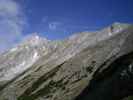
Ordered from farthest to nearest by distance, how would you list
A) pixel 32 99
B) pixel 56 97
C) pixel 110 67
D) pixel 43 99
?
pixel 32 99 < pixel 43 99 < pixel 56 97 < pixel 110 67

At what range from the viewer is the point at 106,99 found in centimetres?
4516

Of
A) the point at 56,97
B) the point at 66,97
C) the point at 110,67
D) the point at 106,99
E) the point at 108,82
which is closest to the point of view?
the point at 106,99

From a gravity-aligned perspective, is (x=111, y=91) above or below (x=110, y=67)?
below

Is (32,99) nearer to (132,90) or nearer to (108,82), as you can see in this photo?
(108,82)

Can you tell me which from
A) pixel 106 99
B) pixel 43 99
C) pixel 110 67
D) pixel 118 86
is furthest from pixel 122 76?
pixel 43 99

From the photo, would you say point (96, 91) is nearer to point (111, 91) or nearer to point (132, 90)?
point (111, 91)

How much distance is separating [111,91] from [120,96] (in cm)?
346

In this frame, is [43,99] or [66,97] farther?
[43,99]

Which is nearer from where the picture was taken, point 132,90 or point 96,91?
point 132,90

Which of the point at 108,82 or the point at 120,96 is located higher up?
the point at 108,82

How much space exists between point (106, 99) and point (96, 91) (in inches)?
201

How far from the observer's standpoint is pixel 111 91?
4584cm

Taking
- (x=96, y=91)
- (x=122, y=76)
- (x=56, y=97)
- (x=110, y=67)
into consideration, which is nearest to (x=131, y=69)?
A: (x=122, y=76)

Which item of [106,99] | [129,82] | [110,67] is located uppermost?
[110,67]
